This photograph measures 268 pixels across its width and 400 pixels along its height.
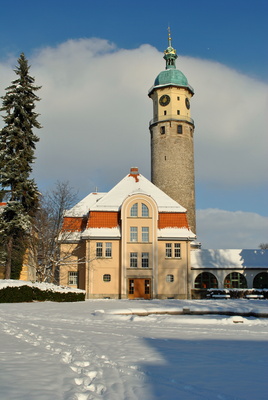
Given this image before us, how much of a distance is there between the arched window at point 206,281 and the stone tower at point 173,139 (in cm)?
803

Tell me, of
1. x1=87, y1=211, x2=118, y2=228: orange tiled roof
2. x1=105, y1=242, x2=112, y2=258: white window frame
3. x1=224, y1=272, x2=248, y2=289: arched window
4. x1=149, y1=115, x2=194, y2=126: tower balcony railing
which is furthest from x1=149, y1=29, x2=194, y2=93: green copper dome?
x1=224, y1=272, x2=248, y2=289: arched window

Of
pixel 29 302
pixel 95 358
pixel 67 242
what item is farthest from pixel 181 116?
pixel 95 358

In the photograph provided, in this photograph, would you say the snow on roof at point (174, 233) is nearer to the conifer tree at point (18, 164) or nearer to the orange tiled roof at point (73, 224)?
the orange tiled roof at point (73, 224)

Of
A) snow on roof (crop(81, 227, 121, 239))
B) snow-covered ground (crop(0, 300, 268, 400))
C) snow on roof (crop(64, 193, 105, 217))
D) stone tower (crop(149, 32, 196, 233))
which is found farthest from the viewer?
stone tower (crop(149, 32, 196, 233))

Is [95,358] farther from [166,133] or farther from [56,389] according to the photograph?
[166,133]

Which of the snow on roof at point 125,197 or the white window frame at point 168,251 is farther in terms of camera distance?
the snow on roof at point 125,197

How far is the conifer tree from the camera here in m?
29.8

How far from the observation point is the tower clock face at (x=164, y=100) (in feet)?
172

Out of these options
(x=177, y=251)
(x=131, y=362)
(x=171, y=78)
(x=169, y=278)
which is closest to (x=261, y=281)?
(x=177, y=251)

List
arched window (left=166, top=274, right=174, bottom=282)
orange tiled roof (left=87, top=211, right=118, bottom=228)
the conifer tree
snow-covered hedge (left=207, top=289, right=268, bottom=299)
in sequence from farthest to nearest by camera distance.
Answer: orange tiled roof (left=87, top=211, right=118, bottom=228), arched window (left=166, top=274, right=174, bottom=282), snow-covered hedge (left=207, top=289, right=268, bottom=299), the conifer tree

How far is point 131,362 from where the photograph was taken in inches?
309

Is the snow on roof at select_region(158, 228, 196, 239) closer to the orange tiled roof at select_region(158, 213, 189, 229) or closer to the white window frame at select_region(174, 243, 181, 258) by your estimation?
the orange tiled roof at select_region(158, 213, 189, 229)

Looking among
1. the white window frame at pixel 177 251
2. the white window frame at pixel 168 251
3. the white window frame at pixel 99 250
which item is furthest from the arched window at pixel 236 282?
the white window frame at pixel 99 250

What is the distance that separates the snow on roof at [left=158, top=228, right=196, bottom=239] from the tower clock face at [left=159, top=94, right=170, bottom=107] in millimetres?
20544
